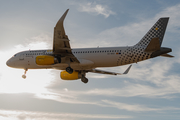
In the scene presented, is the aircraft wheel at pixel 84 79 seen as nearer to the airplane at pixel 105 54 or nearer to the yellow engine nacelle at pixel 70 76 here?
the yellow engine nacelle at pixel 70 76

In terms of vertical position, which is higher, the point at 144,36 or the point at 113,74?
the point at 144,36

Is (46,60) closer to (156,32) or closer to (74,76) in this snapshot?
(74,76)

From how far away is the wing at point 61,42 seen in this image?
1827 cm

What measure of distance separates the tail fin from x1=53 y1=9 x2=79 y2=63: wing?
7757 mm

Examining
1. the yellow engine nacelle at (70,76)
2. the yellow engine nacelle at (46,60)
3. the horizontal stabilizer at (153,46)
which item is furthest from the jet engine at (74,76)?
the horizontal stabilizer at (153,46)

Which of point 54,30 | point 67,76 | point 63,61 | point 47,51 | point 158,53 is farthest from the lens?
point 67,76

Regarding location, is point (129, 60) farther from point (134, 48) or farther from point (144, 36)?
point (144, 36)

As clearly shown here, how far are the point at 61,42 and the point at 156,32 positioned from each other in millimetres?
10466

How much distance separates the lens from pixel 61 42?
65.9ft

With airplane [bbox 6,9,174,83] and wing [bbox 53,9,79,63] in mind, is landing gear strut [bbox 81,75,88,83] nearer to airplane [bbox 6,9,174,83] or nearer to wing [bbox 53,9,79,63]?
airplane [bbox 6,9,174,83]

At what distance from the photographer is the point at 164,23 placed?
72.9ft

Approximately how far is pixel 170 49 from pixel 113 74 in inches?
385

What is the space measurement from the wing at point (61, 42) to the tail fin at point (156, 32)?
25.5 ft

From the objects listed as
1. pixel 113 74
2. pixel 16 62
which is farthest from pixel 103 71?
pixel 16 62
